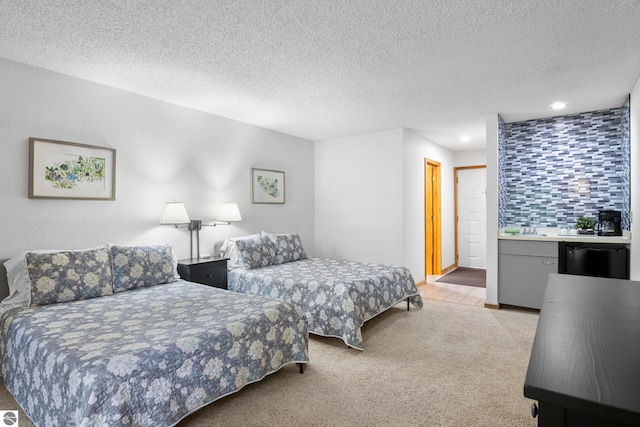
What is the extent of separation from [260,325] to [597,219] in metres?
4.25

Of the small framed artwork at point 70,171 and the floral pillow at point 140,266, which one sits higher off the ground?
the small framed artwork at point 70,171

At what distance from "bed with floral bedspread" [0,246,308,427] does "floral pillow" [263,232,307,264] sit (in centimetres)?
170

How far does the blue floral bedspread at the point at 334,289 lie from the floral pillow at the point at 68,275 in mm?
1380

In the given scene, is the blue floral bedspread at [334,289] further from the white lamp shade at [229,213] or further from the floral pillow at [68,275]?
the floral pillow at [68,275]

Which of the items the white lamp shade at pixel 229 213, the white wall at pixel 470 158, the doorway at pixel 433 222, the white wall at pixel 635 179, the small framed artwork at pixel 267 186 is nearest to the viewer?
the white wall at pixel 635 179

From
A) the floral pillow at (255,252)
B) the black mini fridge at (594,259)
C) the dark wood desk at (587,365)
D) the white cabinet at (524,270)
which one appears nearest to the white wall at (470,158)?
the white cabinet at (524,270)

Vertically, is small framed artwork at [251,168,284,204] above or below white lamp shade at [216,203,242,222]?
above

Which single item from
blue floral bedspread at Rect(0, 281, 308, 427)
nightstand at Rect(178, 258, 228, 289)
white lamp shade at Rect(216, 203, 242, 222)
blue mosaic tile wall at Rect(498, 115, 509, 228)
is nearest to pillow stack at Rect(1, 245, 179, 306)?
blue floral bedspread at Rect(0, 281, 308, 427)

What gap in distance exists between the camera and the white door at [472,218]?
22.0 feet

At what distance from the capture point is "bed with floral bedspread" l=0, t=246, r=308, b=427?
158 cm

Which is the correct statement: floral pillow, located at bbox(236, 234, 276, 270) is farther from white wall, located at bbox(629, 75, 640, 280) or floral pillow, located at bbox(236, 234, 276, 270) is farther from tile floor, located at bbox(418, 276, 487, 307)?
white wall, located at bbox(629, 75, 640, 280)

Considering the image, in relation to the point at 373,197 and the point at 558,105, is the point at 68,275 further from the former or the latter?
the point at 558,105

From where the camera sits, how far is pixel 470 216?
270 inches

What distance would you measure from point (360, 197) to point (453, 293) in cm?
194
